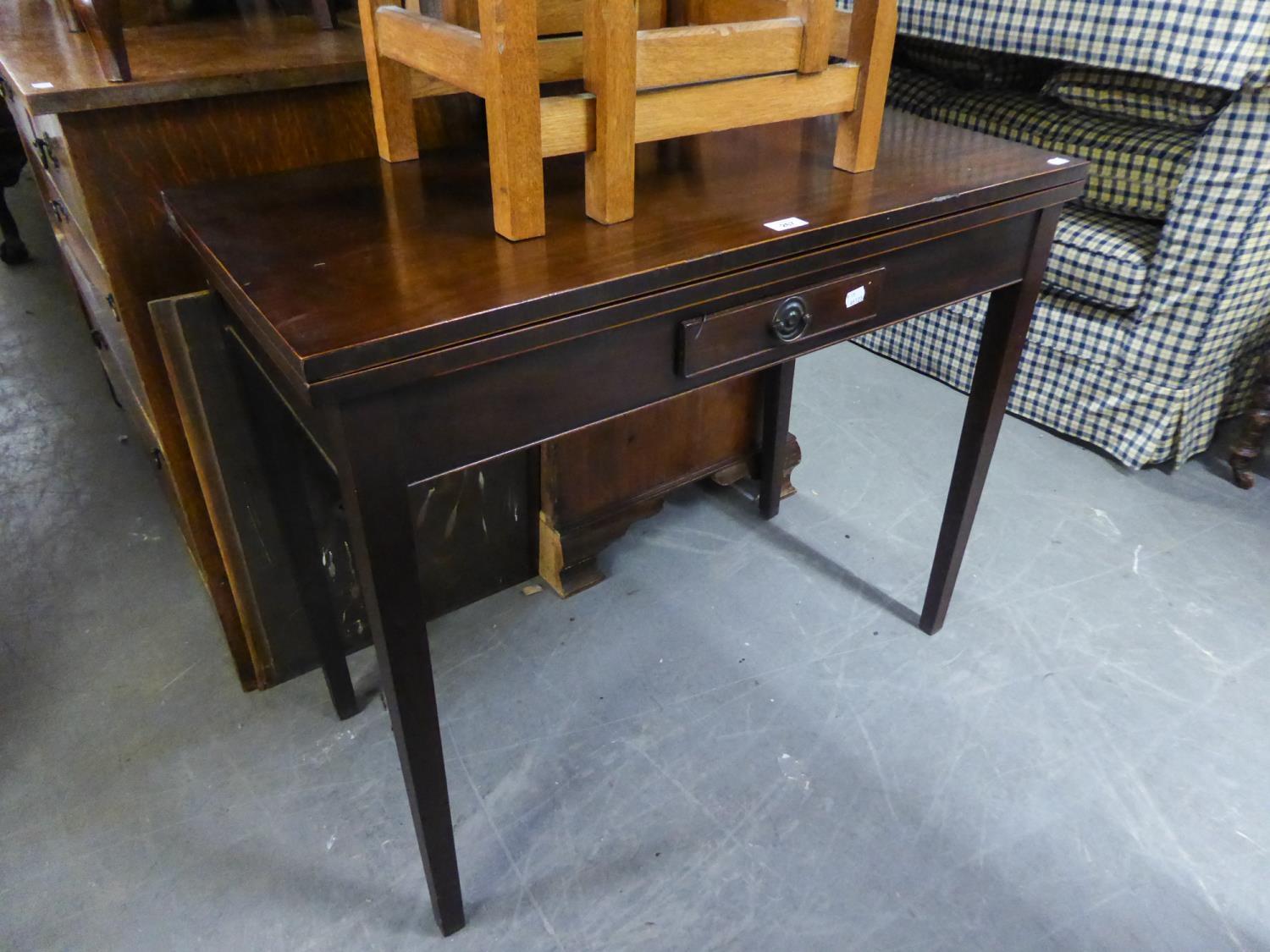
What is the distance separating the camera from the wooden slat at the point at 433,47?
0.76 meters

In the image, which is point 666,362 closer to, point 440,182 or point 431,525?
point 440,182

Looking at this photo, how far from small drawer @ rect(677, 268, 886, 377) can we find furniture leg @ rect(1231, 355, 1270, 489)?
124 centimetres

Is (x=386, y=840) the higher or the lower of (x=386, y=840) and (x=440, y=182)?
the lower

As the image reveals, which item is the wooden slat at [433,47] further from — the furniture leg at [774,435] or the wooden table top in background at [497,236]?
the furniture leg at [774,435]

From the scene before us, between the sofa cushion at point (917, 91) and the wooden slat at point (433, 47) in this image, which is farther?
the sofa cushion at point (917, 91)

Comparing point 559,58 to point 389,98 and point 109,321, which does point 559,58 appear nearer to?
point 389,98

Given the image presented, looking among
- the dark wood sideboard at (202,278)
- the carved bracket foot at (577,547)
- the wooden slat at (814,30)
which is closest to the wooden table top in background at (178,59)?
the dark wood sideboard at (202,278)

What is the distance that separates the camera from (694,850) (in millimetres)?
1127

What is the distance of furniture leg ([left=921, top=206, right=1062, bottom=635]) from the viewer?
3.66 ft

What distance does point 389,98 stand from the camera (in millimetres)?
952

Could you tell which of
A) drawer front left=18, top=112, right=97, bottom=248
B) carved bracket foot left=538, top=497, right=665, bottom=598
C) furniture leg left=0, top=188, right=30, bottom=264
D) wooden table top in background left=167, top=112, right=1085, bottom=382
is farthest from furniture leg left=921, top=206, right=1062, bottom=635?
furniture leg left=0, top=188, right=30, bottom=264

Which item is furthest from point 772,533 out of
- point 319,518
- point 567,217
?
point 567,217

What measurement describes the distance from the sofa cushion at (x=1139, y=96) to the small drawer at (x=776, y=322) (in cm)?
116

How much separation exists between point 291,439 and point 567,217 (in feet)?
1.60
